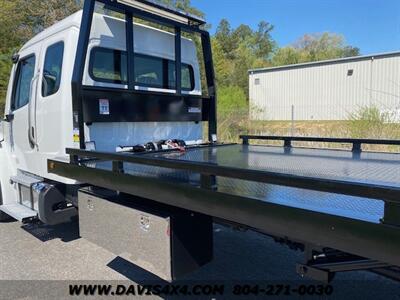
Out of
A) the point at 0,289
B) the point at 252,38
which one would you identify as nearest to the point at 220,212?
the point at 0,289

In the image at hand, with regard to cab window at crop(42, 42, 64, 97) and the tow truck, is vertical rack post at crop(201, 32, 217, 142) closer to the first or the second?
the tow truck

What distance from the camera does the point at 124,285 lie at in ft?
11.8

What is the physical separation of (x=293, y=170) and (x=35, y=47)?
338 cm

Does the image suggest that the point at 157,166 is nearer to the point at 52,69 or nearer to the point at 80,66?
the point at 80,66

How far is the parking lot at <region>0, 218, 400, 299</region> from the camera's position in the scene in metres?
3.62

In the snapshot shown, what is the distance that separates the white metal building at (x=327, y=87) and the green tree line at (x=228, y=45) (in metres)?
2.48

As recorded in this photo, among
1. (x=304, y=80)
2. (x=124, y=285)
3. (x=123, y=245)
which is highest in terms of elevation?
(x=304, y=80)

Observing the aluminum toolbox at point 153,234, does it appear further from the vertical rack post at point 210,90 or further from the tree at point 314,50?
the tree at point 314,50

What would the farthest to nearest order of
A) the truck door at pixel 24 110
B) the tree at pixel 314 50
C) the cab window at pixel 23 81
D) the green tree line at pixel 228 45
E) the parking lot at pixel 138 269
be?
the tree at pixel 314 50
the green tree line at pixel 228 45
the cab window at pixel 23 81
the truck door at pixel 24 110
the parking lot at pixel 138 269

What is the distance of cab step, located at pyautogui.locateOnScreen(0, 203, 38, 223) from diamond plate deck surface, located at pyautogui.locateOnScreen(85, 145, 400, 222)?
1.36 m

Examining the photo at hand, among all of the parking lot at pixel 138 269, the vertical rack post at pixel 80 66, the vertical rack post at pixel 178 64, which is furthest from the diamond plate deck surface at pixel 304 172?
the parking lot at pixel 138 269

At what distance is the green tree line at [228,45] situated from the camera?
19.6m

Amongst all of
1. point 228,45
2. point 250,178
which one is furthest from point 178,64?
point 228,45

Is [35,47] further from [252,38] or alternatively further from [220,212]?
[252,38]
